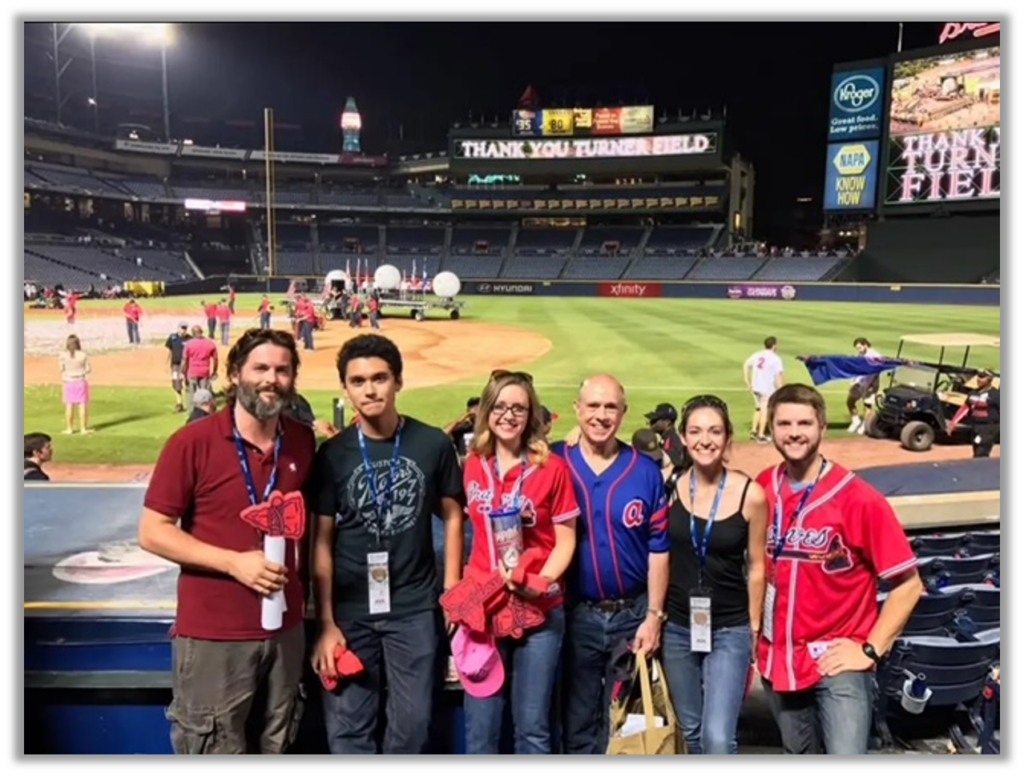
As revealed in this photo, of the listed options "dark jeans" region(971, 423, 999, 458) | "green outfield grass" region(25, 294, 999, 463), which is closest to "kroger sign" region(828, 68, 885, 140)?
"green outfield grass" region(25, 294, 999, 463)

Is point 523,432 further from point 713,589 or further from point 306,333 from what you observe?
point 306,333

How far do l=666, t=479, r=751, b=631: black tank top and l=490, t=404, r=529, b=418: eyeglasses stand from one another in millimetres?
881

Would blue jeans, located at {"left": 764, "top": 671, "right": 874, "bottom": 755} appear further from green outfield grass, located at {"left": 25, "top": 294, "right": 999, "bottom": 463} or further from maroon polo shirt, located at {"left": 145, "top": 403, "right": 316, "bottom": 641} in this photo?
green outfield grass, located at {"left": 25, "top": 294, "right": 999, "bottom": 463}

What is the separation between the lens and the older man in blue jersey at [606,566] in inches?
130

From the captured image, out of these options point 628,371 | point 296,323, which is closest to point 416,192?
point 296,323

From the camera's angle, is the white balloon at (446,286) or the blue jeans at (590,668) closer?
the blue jeans at (590,668)

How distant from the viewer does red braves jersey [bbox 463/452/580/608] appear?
3.24 m

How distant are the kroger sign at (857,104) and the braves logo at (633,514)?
186 ft

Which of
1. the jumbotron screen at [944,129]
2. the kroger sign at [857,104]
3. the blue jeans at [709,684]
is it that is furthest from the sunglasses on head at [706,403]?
the kroger sign at [857,104]

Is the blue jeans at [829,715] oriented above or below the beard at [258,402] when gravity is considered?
below

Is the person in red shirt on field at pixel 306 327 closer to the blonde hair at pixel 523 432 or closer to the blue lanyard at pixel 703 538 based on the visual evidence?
the blonde hair at pixel 523 432

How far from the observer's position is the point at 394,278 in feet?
120

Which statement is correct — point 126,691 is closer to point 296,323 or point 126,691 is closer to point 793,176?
point 296,323
